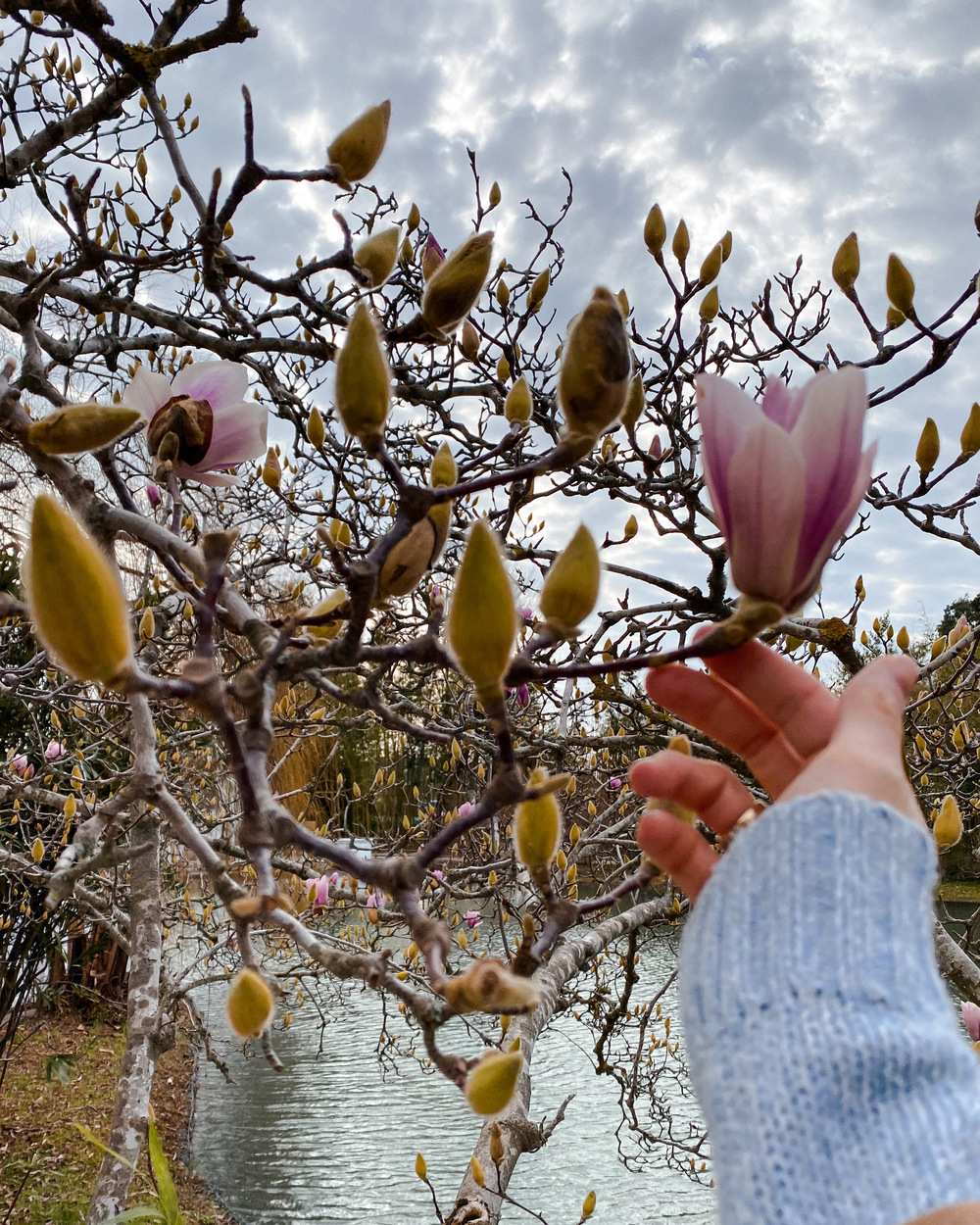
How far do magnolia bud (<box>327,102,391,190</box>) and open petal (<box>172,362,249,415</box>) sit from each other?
0.17 metres

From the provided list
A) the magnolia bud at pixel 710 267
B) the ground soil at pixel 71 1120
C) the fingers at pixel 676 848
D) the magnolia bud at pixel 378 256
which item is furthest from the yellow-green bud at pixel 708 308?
the ground soil at pixel 71 1120

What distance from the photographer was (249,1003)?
0.34 metres

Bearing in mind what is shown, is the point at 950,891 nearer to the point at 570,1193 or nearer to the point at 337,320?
the point at 570,1193

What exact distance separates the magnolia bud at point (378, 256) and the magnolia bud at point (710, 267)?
0.82 meters

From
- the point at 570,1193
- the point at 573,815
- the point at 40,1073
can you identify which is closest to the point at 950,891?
the point at 570,1193

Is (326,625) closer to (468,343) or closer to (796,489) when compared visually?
(796,489)

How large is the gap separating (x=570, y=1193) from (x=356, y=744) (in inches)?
190

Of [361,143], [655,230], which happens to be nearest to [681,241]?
[655,230]

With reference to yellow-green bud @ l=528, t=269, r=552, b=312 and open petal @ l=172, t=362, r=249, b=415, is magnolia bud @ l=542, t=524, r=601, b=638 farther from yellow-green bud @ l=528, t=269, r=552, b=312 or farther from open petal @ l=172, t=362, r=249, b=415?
yellow-green bud @ l=528, t=269, r=552, b=312

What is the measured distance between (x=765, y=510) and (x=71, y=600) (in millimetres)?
268

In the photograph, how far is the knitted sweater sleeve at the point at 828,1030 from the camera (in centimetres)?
37

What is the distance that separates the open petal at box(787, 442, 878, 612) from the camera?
14.2 inches

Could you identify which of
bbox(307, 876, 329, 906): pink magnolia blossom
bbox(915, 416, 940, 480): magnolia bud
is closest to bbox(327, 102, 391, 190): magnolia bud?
bbox(915, 416, 940, 480): magnolia bud

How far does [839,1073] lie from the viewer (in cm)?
38
